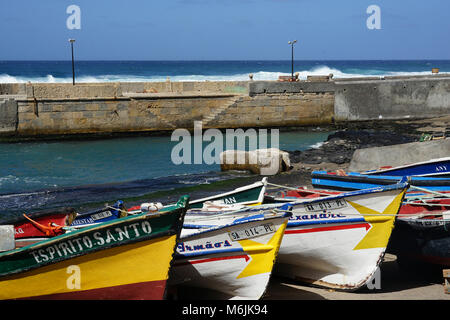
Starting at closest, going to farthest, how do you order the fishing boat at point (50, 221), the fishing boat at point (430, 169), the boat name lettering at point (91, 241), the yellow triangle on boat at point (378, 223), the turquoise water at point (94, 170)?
the boat name lettering at point (91, 241)
the yellow triangle on boat at point (378, 223)
the fishing boat at point (50, 221)
the fishing boat at point (430, 169)
the turquoise water at point (94, 170)

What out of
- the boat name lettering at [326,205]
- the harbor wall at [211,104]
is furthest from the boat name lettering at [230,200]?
the harbor wall at [211,104]

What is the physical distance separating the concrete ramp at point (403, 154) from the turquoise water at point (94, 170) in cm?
440

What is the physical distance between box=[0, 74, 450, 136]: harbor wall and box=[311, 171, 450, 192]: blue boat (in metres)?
16.6

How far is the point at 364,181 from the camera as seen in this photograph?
1015 centimetres

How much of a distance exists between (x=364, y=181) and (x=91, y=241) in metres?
5.45

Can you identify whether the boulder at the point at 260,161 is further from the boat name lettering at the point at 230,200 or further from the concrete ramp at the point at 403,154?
the boat name lettering at the point at 230,200

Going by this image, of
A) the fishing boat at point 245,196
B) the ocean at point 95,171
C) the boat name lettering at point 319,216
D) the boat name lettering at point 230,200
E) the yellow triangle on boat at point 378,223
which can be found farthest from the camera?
the ocean at point 95,171

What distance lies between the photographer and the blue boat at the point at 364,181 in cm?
977

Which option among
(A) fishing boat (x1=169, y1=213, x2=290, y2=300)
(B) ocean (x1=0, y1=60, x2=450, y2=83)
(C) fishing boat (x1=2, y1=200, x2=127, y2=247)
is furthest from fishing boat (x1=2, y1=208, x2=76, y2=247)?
(B) ocean (x1=0, y1=60, x2=450, y2=83)

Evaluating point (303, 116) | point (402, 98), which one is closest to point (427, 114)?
point (402, 98)

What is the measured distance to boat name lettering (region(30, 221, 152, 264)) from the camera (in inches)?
249
